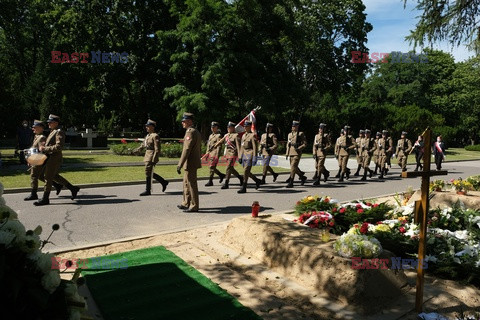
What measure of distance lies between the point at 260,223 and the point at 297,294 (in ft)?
5.00

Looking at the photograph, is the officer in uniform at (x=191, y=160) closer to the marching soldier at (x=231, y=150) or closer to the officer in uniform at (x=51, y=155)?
the officer in uniform at (x=51, y=155)

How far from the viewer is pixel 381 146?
59.5ft

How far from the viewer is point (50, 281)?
2.02 meters

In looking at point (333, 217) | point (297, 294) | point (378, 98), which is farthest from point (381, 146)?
point (378, 98)

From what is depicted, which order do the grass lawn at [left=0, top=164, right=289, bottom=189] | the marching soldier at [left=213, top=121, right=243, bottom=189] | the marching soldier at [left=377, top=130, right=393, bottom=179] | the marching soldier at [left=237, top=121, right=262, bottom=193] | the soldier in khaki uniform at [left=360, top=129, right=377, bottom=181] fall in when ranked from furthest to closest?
the marching soldier at [left=377, top=130, right=393, bottom=179], the soldier in khaki uniform at [left=360, top=129, right=377, bottom=181], the marching soldier at [left=213, top=121, right=243, bottom=189], the marching soldier at [left=237, top=121, right=262, bottom=193], the grass lawn at [left=0, top=164, right=289, bottom=189]

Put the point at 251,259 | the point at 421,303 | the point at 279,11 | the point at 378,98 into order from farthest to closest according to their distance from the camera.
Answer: the point at 378,98 → the point at 279,11 → the point at 251,259 → the point at 421,303

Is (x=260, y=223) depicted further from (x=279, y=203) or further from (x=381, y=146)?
(x=381, y=146)

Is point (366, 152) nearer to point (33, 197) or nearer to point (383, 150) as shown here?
point (383, 150)

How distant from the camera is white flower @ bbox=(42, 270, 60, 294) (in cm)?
201

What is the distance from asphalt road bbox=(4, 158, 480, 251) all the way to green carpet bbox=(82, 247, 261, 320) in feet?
4.83

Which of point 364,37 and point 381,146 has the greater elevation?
point 364,37

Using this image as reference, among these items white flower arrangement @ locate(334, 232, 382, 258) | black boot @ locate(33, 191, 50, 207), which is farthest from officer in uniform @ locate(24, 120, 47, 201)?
white flower arrangement @ locate(334, 232, 382, 258)

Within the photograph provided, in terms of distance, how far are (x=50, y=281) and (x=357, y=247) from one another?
322cm

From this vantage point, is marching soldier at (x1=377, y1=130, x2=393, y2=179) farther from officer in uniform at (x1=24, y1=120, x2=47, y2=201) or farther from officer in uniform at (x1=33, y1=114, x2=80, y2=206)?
officer in uniform at (x1=24, y1=120, x2=47, y2=201)
